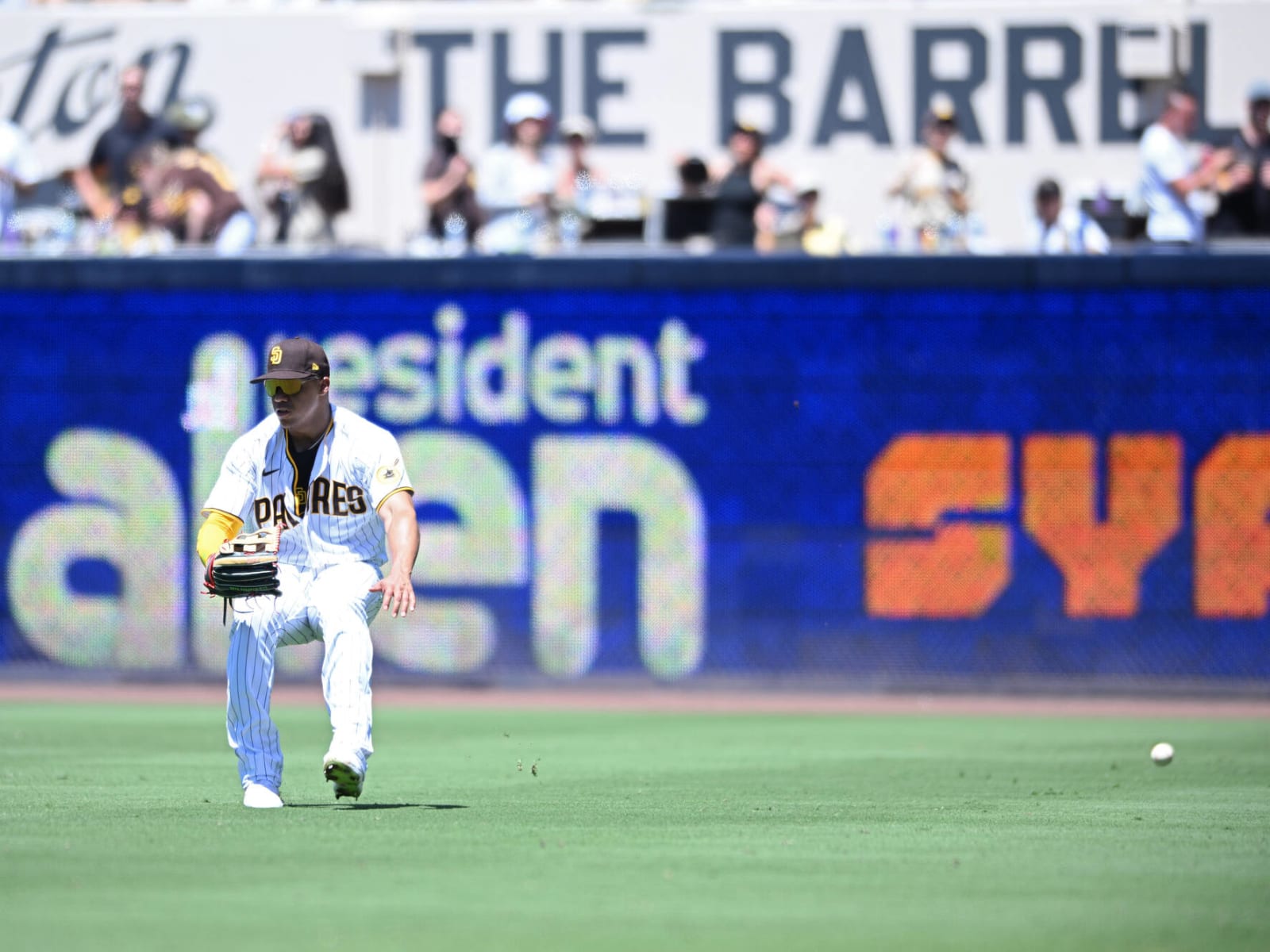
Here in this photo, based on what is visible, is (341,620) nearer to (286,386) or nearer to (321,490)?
(321,490)

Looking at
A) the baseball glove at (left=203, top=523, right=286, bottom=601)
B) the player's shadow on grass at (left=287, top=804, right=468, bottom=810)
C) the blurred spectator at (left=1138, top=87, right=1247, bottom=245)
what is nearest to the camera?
the baseball glove at (left=203, top=523, right=286, bottom=601)

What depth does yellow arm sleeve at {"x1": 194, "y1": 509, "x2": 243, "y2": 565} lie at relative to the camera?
7754mm

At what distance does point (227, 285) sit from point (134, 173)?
7.55 ft

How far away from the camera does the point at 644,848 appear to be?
693 centimetres

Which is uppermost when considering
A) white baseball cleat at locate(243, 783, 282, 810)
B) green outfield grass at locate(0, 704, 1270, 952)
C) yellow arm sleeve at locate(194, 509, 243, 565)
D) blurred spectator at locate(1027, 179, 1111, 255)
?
blurred spectator at locate(1027, 179, 1111, 255)

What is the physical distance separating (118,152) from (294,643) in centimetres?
1016

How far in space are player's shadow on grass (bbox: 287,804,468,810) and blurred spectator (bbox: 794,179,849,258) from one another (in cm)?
894

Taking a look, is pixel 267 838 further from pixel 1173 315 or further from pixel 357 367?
pixel 1173 315

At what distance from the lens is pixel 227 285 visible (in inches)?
597

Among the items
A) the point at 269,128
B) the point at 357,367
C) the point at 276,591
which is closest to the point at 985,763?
the point at 276,591

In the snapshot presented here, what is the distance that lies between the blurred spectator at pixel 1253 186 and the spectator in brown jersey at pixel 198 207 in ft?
23.8

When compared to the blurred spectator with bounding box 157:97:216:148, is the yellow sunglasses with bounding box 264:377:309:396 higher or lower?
lower

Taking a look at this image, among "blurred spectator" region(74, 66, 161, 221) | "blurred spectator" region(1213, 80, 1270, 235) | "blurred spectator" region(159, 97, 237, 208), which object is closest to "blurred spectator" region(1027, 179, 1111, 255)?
"blurred spectator" region(1213, 80, 1270, 235)

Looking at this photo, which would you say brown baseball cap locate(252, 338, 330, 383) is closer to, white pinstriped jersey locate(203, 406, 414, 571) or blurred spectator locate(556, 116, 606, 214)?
white pinstriped jersey locate(203, 406, 414, 571)
